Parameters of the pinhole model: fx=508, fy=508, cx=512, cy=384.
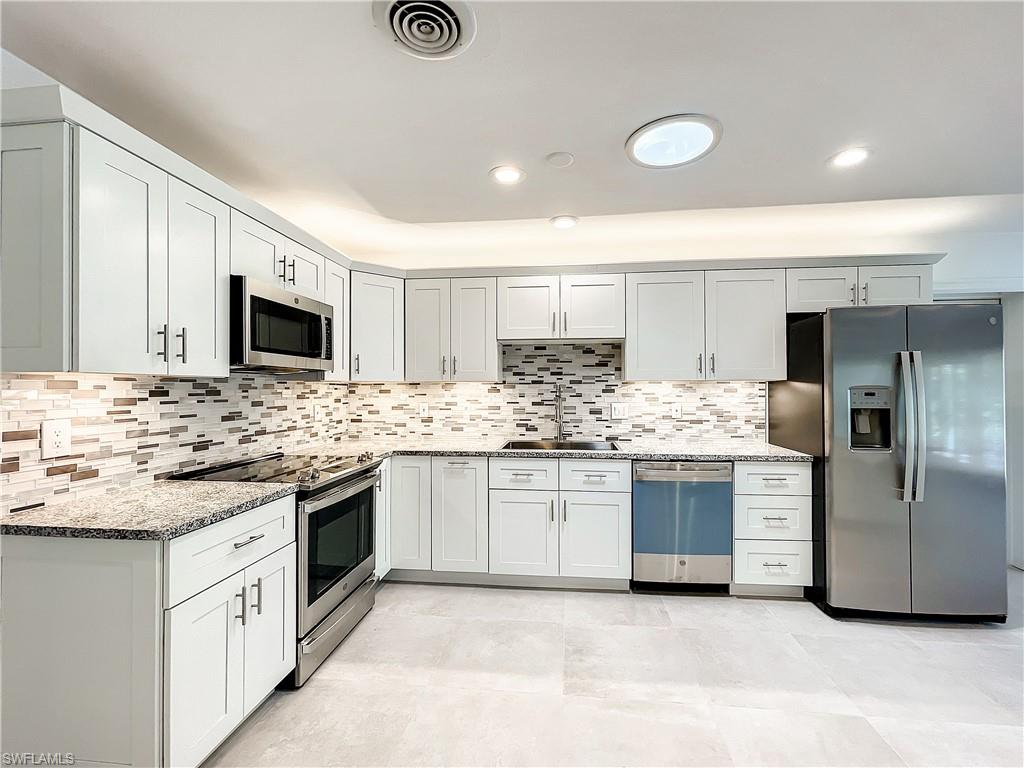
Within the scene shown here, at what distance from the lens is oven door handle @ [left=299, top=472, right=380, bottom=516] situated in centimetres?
226

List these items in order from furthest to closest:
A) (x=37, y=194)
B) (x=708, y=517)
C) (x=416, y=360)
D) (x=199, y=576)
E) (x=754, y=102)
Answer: (x=416, y=360), (x=708, y=517), (x=754, y=102), (x=199, y=576), (x=37, y=194)

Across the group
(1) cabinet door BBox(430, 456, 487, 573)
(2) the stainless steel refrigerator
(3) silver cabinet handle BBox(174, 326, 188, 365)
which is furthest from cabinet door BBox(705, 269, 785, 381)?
(3) silver cabinet handle BBox(174, 326, 188, 365)

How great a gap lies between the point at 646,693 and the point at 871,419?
2008 mm

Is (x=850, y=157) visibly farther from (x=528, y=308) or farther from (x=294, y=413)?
(x=294, y=413)

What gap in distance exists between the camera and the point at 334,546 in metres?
2.55

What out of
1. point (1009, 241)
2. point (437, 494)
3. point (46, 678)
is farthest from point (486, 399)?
point (1009, 241)

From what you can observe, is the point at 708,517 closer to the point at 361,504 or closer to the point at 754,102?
the point at 361,504

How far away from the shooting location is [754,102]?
6.12 feet

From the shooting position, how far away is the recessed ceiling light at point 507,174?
2.44 metres

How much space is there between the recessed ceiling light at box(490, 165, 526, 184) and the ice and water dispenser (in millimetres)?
2224

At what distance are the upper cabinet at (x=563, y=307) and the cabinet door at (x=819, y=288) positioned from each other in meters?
1.11

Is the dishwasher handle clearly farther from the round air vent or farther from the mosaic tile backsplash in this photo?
the round air vent

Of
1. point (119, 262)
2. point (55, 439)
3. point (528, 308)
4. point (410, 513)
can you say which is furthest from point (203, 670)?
point (528, 308)

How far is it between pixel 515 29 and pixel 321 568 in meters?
2.32
